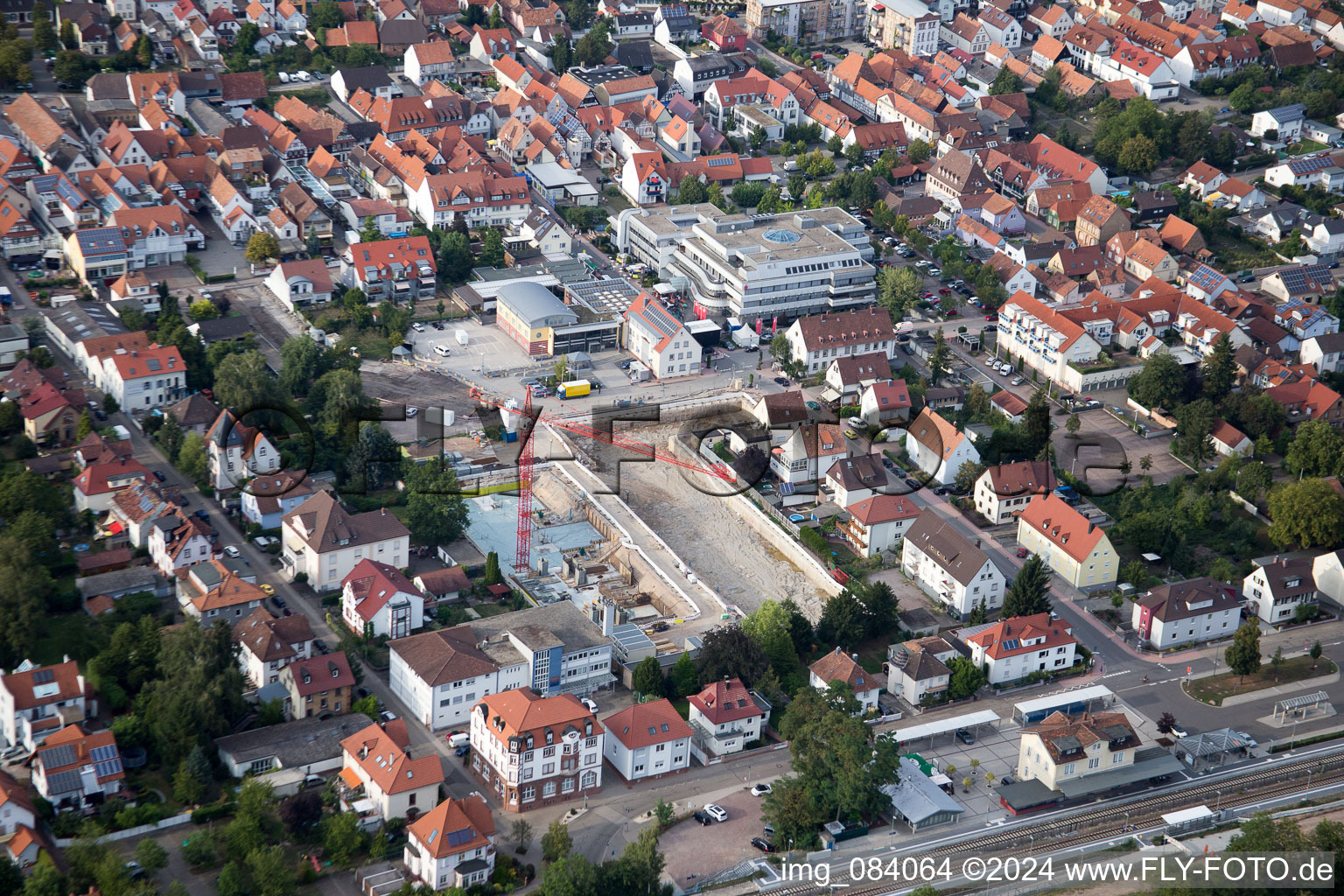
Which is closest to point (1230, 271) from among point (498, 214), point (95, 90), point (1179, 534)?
point (1179, 534)

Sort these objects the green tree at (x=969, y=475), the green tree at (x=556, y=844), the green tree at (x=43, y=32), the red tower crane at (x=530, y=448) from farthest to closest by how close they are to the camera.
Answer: the green tree at (x=43, y=32) < the green tree at (x=969, y=475) < the red tower crane at (x=530, y=448) < the green tree at (x=556, y=844)

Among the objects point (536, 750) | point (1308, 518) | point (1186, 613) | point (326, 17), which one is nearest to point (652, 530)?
point (536, 750)

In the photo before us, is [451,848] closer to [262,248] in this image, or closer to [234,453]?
[234,453]

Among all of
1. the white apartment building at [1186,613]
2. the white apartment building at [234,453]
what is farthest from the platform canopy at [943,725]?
the white apartment building at [234,453]

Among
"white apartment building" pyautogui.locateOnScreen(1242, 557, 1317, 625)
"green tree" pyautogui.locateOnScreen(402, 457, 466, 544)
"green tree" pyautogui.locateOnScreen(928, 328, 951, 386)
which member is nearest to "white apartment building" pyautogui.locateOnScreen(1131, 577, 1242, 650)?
"white apartment building" pyautogui.locateOnScreen(1242, 557, 1317, 625)

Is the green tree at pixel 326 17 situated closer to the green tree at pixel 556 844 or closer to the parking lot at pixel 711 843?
the parking lot at pixel 711 843

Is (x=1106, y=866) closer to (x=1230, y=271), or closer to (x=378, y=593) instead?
(x=378, y=593)

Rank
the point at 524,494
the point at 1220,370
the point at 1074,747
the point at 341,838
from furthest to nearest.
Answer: the point at 1220,370, the point at 524,494, the point at 1074,747, the point at 341,838
